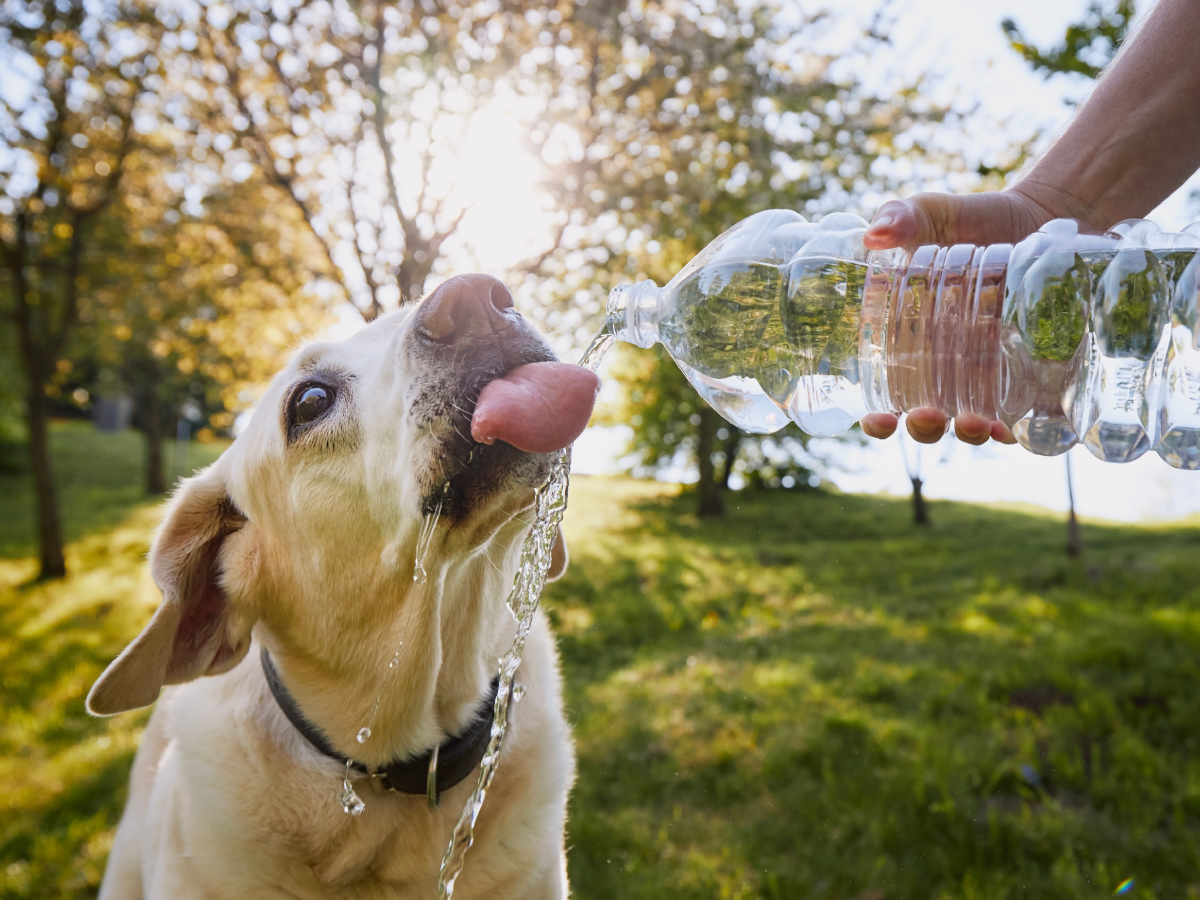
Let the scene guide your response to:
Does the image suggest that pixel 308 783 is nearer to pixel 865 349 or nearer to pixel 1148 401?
pixel 865 349

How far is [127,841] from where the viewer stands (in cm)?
297

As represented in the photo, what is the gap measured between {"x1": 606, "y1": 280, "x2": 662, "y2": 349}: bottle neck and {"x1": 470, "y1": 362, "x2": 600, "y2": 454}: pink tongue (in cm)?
62

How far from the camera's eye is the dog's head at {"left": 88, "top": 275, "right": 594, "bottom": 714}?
1824mm

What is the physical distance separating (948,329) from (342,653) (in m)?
1.82

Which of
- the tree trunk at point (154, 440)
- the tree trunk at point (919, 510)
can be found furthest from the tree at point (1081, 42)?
the tree trunk at point (154, 440)

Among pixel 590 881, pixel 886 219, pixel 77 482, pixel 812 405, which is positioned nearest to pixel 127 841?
pixel 590 881

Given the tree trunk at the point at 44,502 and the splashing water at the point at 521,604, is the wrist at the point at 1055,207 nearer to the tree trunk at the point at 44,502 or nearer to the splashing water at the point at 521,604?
the splashing water at the point at 521,604

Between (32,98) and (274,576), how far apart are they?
34.5ft

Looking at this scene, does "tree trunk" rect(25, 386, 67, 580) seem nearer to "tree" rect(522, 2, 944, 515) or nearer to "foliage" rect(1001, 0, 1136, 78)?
"tree" rect(522, 2, 944, 515)

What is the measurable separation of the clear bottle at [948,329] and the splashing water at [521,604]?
1.27 feet

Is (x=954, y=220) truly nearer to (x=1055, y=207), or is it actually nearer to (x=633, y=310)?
(x=1055, y=207)

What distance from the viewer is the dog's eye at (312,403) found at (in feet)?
7.20

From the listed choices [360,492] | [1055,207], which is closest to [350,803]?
[360,492]

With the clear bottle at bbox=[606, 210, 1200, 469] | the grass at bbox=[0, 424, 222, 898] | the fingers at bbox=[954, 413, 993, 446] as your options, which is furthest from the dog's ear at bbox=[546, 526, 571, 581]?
the grass at bbox=[0, 424, 222, 898]
